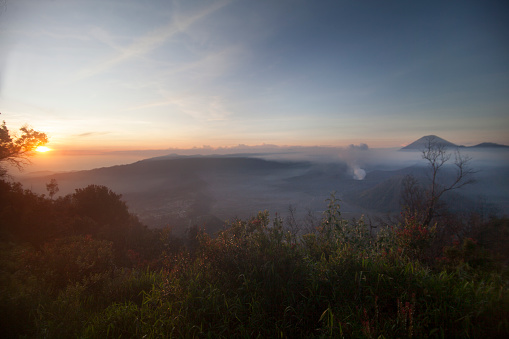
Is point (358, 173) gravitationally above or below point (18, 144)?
below

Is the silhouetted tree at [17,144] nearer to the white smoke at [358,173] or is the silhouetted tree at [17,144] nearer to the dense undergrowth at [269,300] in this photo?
the dense undergrowth at [269,300]

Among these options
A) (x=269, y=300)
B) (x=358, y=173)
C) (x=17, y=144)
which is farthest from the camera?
(x=358, y=173)

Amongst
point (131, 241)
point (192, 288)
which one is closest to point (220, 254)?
point (192, 288)

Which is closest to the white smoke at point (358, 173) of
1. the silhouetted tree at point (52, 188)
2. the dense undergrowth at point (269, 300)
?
the silhouetted tree at point (52, 188)

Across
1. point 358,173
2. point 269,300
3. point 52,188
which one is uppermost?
point 52,188

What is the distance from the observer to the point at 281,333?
2379 mm

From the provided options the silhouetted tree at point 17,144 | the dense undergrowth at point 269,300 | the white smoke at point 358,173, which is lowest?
the white smoke at point 358,173

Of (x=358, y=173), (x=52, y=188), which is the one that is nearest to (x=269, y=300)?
(x=52, y=188)

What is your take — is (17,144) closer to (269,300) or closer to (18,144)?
(18,144)

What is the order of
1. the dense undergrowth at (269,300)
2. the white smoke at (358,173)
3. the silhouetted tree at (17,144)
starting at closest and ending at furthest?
1. the dense undergrowth at (269,300)
2. the silhouetted tree at (17,144)
3. the white smoke at (358,173)

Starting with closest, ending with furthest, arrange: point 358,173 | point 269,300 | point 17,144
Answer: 1. point 269,300
2. point 17,144
3. point 358,173

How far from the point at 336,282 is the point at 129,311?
3.09m

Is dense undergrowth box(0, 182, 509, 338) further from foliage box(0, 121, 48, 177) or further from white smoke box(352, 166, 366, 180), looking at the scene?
white smoke box(352, 166, 366, 180)

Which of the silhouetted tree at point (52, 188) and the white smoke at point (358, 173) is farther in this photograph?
the white smoke at point (358, 173)
